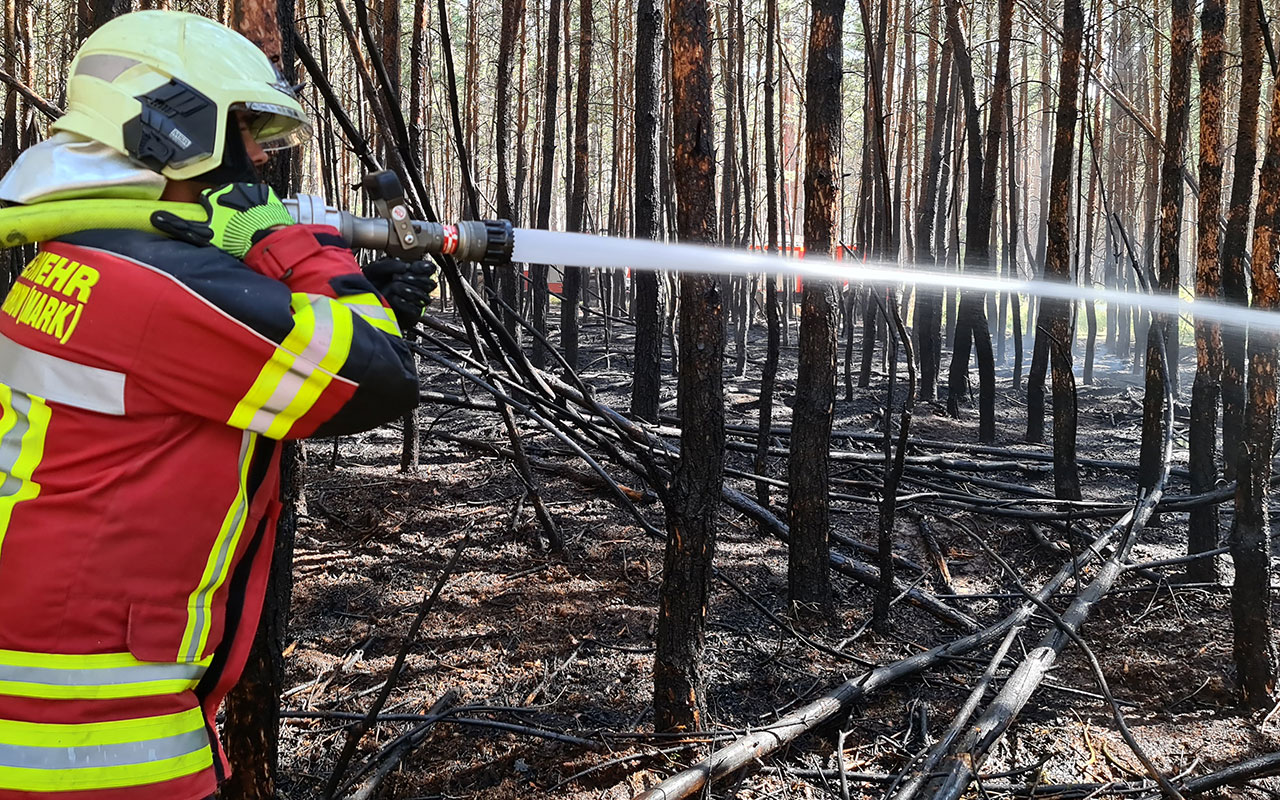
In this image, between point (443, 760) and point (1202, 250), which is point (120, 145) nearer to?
point (443, 760)

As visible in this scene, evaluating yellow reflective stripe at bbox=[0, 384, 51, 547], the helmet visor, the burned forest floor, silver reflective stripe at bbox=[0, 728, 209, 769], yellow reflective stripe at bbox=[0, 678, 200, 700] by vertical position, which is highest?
the helmet visor

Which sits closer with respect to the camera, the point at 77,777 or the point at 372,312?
the point at 77,777

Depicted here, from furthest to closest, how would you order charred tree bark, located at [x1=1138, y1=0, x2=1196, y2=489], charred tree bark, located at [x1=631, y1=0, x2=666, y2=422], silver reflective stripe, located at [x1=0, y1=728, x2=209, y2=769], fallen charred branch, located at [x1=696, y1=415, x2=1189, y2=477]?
fallen charred branch, located at [x1=696, y1=415, x2=1189, y2=477]
charred tree bark, located at [x1=631, y1=0, x2=666, y2=422]
charred tree bark, located at [x1=1138, y1=0, x2=1196, y2=489]
silver reflective stripe, located at [x1=0, y1=728, x2=209, y2=769]

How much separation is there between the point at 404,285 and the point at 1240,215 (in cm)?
397

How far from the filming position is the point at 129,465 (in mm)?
1415

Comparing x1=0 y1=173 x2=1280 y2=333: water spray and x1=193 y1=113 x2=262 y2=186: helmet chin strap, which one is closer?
x1=0 y1=173 x2=1280 y2=333: water spray

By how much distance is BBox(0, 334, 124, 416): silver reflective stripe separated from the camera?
1402 mm

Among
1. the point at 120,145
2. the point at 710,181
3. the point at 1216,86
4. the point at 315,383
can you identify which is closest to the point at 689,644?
the point at 710,181

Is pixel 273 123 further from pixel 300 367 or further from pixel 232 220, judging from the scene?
pixel 300 367

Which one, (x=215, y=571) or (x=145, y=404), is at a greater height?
(x=145, y=404)

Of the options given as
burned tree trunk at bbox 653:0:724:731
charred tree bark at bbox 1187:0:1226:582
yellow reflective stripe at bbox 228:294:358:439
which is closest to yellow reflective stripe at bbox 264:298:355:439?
yellow reflective stripe at bbox 228:294:358:439

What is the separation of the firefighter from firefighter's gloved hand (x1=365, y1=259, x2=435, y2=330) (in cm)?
10

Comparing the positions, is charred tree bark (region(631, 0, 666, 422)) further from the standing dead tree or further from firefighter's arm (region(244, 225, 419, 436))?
firefighter's arm (region(244, 225, 419, 436))

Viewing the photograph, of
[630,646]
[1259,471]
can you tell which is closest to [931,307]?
[1259,471]
